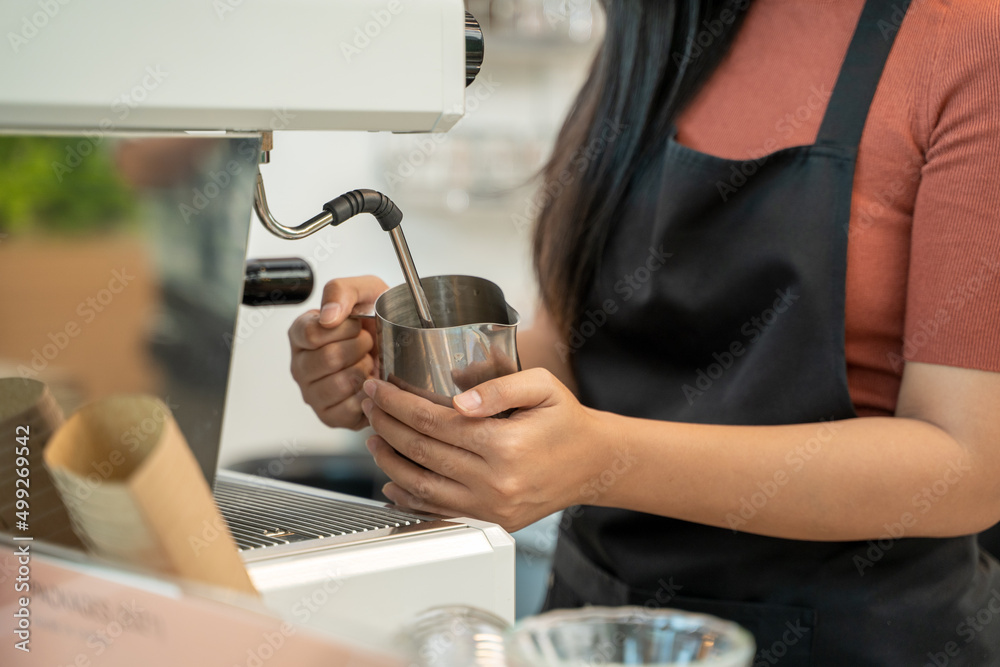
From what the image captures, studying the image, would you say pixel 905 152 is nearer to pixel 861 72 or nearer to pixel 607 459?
pixel 861 72

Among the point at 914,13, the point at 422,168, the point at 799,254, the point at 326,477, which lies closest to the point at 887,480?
the point at 799,254

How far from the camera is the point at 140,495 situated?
0.98 feet

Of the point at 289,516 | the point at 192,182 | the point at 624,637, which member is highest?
the point at 192,182

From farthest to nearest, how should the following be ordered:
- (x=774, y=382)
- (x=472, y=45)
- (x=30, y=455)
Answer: (x=774, y=382) → (x=472, y=45) → (x=30, y=455)

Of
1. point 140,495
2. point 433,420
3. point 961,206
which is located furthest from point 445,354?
point 961,206

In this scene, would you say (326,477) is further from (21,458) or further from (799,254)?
(21,458)

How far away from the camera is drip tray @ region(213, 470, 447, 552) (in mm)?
502

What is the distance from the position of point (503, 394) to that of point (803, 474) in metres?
0.24

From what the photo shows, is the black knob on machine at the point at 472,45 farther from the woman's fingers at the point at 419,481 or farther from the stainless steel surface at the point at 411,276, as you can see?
the woman's fingers at the point at 419,481

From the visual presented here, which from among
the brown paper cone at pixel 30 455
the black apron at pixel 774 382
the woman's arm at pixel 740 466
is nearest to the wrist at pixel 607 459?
the woman's arm at pixel 740 466

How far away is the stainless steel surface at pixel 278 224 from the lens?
1.65 feet

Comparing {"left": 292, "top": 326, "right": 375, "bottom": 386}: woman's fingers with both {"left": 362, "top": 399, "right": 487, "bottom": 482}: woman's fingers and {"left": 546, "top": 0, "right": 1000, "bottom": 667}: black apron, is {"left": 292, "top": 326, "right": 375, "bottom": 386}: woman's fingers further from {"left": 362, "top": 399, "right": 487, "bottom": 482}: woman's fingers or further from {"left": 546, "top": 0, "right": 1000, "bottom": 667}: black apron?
{"left": 546, "top": 0, "right": 1000, "bottom": 667}: black apron

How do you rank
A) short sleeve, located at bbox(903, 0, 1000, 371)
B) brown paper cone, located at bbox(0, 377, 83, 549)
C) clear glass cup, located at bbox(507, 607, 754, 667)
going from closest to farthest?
clear glass cup, located at bbox(507, 607, 754, 667), brown paper cone, located at bbox(0, 377, 83, 549), short sleeve, located at bbox(903, 0, 1000, 371)

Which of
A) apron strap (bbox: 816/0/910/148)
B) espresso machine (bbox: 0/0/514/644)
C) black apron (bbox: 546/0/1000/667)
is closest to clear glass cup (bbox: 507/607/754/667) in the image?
espresso machine (bbox: 0/0/514/644)
